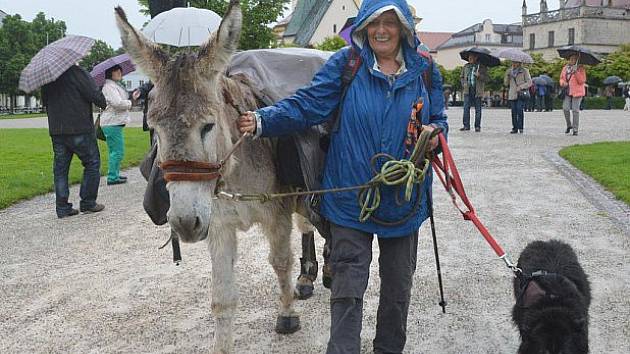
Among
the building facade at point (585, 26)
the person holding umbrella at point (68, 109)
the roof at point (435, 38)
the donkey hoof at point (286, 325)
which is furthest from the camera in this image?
the roof at point (435, 38)

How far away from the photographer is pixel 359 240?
151 inches

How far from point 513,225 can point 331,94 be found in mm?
4783

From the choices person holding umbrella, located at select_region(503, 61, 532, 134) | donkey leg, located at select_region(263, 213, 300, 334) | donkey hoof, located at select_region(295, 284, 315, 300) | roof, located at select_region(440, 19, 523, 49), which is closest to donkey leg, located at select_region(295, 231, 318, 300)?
donkey hoof, located at select_region(295, 284, 315, 300)

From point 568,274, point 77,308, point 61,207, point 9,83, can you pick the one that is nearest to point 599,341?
point 568,274

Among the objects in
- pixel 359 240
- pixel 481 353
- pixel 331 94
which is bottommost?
pixel 481 353

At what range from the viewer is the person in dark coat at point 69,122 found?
9328 millimetres

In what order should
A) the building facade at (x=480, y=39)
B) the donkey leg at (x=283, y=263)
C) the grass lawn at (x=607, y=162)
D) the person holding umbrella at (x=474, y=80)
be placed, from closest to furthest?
the donkey leg at (x=283, y=263)
the grass lawn at (x=607, y=162)
the person holding umbrella at (x=474, y=80)
the building facade at (x=480, y=39)

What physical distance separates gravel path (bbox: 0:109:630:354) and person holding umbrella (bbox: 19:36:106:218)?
590 mm

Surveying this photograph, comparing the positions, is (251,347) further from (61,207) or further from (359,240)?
(61,207)

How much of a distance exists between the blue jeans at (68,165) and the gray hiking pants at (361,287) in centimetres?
663

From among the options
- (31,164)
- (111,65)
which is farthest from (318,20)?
(111,65)

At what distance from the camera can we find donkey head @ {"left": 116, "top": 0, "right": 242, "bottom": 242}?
3.36 metres

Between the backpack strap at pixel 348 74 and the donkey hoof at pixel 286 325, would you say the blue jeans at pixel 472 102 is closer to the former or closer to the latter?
the donkey hoof at pixel 286 325

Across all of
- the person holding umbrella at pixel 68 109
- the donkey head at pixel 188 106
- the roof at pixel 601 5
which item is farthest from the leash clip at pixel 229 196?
the roof at pixel 601 5
